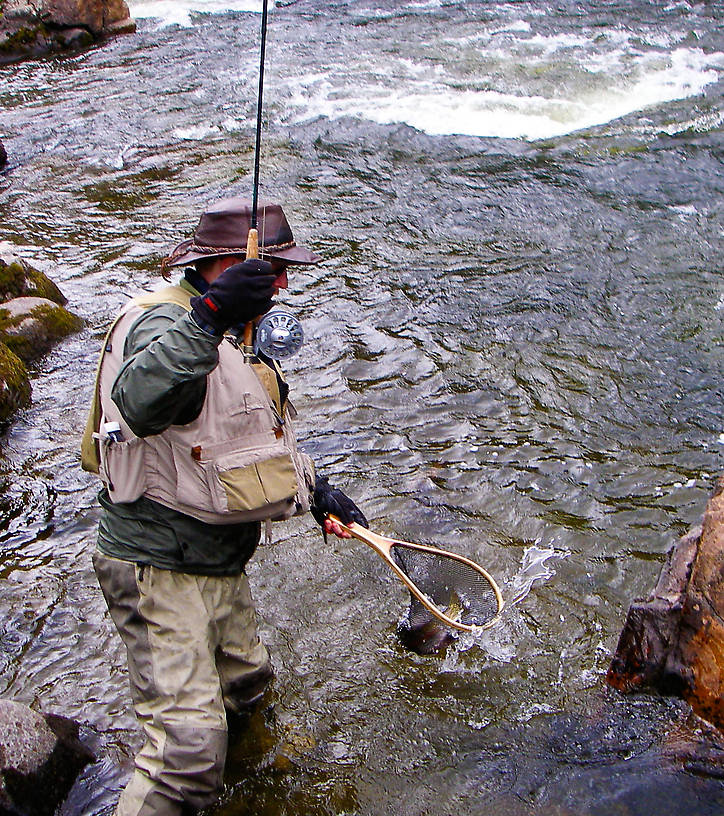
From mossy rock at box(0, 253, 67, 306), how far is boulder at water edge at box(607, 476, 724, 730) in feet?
21.5

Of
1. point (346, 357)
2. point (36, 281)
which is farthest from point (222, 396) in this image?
point (36, 281)

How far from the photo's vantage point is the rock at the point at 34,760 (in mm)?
3863

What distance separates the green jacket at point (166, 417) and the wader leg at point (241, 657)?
251 millimetres

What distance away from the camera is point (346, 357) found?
8289 millimetres

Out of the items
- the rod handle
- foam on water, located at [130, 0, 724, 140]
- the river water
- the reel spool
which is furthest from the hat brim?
foam on water, located at [130, 0, 724, 140]

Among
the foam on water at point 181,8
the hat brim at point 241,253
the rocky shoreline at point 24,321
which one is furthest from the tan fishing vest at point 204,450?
the foam on water at point 181,8

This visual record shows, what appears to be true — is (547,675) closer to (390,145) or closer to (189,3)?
(390,145)

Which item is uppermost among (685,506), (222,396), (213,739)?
(222,396)

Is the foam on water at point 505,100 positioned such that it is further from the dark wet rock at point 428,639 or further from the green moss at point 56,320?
the dark wet rock at point 428,639

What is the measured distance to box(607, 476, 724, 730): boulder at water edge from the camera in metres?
4.25

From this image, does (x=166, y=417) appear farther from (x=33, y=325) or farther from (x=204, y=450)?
(x=33, y=325)

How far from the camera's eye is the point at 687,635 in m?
4.39

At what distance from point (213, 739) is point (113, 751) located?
1047 millimetres

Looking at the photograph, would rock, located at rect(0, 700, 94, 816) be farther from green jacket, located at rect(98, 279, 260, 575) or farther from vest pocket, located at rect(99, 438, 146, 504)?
vest pocket, located at rect(99, 438, 146, 504)
